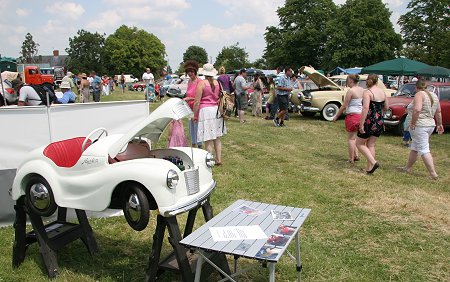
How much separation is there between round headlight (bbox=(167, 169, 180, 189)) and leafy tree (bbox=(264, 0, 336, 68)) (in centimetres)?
5421

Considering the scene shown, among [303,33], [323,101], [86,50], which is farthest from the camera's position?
[86,50]

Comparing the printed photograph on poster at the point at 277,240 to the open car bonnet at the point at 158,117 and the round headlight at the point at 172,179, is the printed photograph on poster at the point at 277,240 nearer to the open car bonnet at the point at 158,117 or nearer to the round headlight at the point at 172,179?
the round headlight at the point at 172,179

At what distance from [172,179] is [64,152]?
130cm

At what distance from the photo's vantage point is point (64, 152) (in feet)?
12.0

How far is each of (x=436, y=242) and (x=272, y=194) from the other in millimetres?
2354

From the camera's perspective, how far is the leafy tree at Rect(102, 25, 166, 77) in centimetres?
8731

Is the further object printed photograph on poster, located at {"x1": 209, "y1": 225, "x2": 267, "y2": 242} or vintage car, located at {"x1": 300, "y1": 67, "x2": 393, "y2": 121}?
vintage car, located at {"x1": 300, "y1": 67, "x2": 393, "y2": 121}

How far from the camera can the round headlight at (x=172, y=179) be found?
2955 millimetres

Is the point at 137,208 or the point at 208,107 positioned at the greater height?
the point at 208,107

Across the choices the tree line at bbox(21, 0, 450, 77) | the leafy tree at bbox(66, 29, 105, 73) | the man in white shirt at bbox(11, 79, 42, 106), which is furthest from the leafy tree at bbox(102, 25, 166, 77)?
the man in white shirt at bbox(11, 79, 42, 106)

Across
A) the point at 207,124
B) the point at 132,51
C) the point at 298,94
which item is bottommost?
the point at 207,124

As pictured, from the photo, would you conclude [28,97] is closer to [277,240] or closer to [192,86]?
[192,86]

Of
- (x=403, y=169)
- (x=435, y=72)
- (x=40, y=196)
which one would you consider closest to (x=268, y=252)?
(x=40, y=196)

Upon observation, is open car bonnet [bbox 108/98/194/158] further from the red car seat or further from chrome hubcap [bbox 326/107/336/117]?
chrome hubcap [bbox 326/107/336/117]
